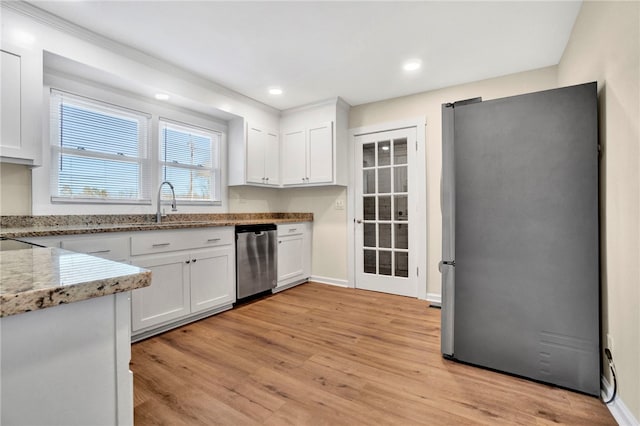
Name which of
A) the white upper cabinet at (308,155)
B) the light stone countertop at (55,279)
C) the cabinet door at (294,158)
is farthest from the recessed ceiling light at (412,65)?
the light stone countertop at (55,279)

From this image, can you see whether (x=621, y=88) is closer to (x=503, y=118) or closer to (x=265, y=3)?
(x=503, y=118)

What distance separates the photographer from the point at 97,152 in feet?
9.04

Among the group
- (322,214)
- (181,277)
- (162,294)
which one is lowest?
(162,294)

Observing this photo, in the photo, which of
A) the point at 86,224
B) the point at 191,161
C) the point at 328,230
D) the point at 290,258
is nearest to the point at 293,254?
the point at 290,258

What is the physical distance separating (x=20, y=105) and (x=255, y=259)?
2.22 metres

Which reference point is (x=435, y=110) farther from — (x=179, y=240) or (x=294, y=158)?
→ (x=179, y=240)

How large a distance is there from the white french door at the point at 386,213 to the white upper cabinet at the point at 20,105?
10.1 feet

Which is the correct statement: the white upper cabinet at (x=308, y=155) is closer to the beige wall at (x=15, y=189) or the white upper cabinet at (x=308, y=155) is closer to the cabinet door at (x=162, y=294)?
the cabinet door at (x=162, y=294)

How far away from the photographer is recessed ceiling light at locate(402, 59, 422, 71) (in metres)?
2.84

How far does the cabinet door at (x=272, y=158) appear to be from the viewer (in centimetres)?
402

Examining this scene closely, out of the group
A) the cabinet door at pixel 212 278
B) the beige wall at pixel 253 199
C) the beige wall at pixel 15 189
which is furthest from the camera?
the beige wall at pixel 253 199

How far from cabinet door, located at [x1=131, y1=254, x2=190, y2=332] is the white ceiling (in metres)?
1.76

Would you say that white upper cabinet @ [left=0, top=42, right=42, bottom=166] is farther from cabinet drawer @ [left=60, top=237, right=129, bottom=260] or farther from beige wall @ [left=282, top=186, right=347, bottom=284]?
beige wall @ [left=282, top=186, right=347, bottom=284]

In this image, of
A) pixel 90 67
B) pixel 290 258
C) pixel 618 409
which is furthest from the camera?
pixel 290 258
